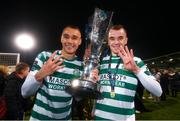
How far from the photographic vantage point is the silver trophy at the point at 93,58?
322cm

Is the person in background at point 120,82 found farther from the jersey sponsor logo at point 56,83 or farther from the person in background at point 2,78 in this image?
the person in background at point 2,78

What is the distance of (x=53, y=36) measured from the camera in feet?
139

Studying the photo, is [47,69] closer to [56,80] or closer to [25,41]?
[56,80]

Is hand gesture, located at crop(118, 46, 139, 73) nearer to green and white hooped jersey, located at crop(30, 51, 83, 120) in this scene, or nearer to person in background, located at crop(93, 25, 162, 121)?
person in background, located at crop(93, 25, 162, 121)

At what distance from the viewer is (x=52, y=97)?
11.5 feet

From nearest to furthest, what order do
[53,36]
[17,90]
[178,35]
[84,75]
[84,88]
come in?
[84,88] < [84,75] < [17,90] < [53,36] < [178,35]

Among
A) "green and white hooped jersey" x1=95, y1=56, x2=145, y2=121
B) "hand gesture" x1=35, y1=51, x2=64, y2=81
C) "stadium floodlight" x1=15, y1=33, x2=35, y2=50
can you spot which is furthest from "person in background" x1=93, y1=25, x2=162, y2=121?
"stadium floodlight" x1=15, y1=33, x2=35, y2=50

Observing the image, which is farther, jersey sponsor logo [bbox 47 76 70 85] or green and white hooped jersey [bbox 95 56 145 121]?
jersey sponsor logo [bbox 47 76 70 85]

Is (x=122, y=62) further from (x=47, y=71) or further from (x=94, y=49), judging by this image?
(x=47, y=71)

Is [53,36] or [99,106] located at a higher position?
[53,36]

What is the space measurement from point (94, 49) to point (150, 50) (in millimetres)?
59949

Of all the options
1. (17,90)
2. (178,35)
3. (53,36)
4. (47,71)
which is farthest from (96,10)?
(178,35)

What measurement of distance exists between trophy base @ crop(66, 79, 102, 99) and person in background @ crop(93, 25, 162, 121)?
7.0 inches

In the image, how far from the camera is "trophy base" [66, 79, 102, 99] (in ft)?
10.5
